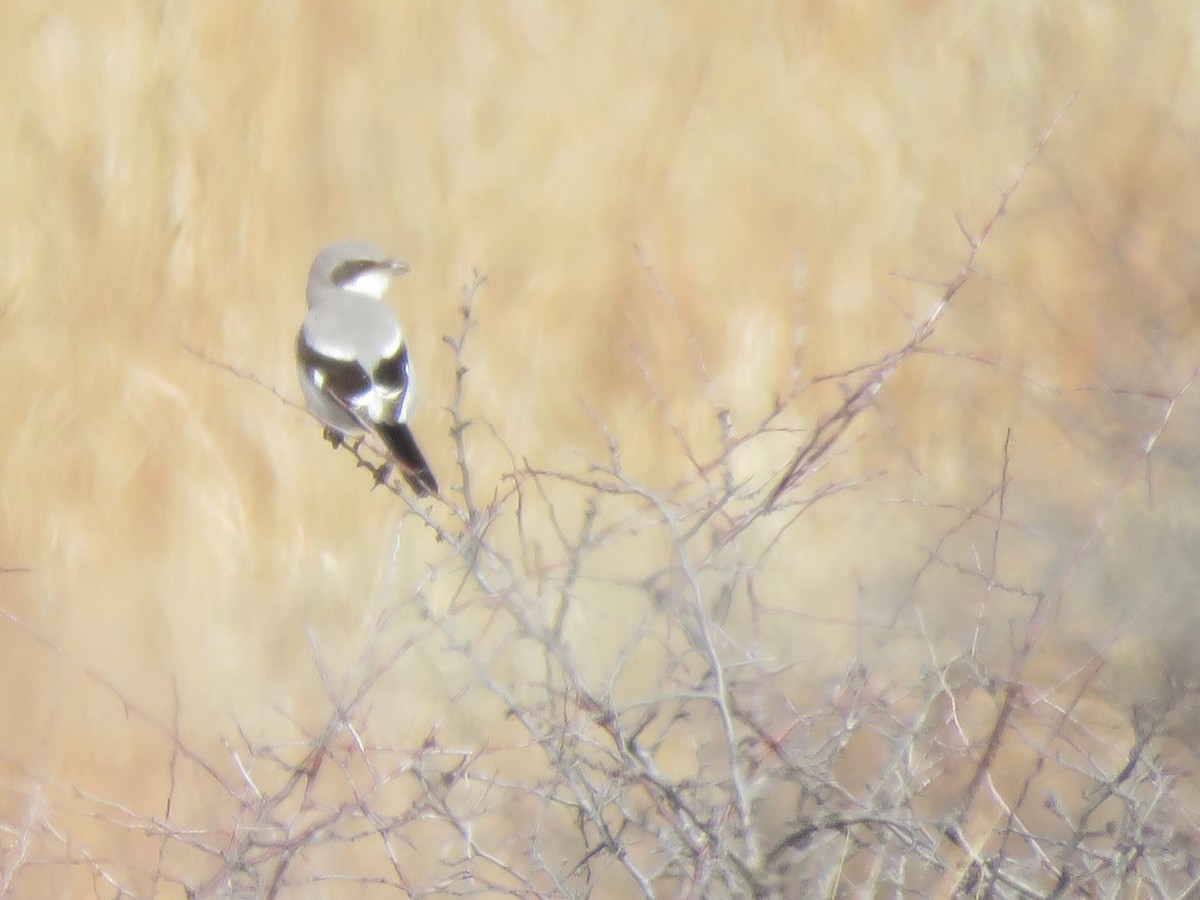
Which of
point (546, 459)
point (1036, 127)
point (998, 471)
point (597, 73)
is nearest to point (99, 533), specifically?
point (546, 459)

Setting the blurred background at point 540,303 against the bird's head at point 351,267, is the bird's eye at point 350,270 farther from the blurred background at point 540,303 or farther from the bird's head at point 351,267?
the blurred background at point 540,303

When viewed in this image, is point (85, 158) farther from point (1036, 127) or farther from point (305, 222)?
point (1036, 127)

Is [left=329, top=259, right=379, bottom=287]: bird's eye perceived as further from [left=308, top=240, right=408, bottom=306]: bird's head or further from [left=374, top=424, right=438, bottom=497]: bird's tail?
[left=374, top=424, right=438, bottom=497]: bird's tail

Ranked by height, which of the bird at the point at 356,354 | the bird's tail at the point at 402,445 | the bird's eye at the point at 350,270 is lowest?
the bird's tail at the point at 402,445

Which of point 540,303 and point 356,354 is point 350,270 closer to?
point 356,354

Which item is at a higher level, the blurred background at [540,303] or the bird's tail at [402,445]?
the blurred background at [540,303]

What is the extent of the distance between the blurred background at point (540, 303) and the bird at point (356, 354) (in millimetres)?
822

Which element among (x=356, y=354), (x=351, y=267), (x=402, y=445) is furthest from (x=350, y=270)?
(x=402, y=445)

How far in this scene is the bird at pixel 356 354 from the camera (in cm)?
352

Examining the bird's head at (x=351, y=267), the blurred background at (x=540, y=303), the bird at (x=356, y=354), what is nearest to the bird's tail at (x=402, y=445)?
the bird at (x=356, y=354)

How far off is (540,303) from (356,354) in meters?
1.45

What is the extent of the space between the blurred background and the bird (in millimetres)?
822

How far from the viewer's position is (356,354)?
3.76 m

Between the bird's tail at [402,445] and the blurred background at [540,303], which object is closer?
the bird's tail at [402,445]
